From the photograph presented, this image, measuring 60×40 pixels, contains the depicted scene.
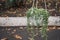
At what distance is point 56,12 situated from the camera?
643 cm

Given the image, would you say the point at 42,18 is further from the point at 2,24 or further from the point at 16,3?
the point at 16,3

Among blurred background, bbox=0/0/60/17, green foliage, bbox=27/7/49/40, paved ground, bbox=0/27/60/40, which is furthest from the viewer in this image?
blurred background, bbox=0/0/60/17

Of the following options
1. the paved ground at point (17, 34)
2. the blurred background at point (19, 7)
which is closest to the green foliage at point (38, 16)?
the paved ground at point (17, 34)

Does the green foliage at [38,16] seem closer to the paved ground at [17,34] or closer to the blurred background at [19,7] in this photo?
the paved ground at [17,34]

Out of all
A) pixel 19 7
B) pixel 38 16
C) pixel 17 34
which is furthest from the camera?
pixel 19 7

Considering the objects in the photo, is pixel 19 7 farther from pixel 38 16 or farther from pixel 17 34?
pixel 38 16

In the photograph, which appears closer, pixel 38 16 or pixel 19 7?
pixel 38 16

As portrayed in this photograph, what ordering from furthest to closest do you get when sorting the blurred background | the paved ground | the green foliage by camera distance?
the blurred background
the paved ground
the green foliage

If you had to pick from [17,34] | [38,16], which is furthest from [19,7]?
[38,16]

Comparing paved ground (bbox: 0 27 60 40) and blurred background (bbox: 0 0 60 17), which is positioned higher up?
blurred background (bbox: 0 0 60 17)

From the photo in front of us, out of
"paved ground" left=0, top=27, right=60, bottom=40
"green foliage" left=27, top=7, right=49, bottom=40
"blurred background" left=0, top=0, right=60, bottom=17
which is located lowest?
"paved ground" left=0, top=27, right=60, bottom=40

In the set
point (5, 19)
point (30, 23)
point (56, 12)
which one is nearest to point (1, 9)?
point (5, 19)

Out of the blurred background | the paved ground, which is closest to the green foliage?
the paved ground

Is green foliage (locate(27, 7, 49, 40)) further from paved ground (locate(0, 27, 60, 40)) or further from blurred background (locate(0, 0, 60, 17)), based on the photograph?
blurred background (locate(0, 0, 60, 17))
